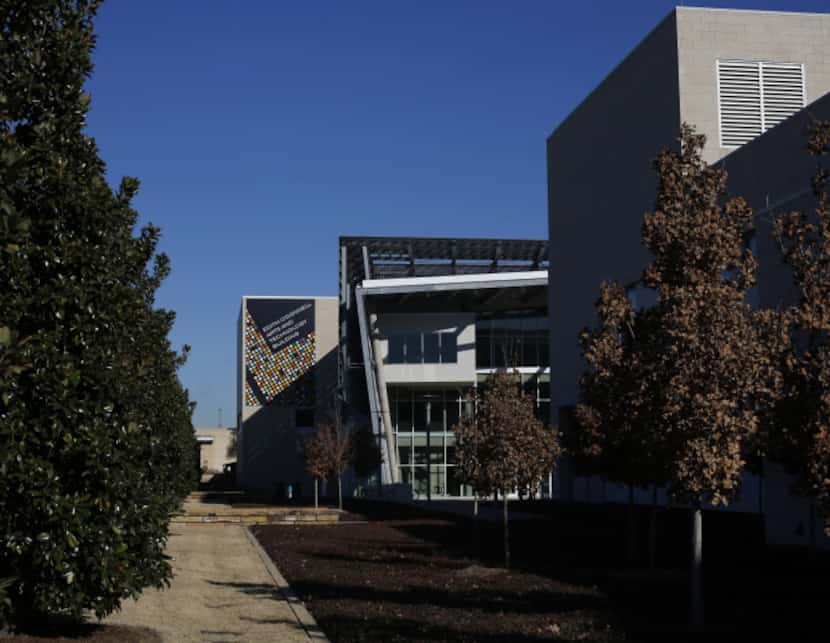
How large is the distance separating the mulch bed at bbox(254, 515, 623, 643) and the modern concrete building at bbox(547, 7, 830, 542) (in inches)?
272

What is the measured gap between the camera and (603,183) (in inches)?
1437

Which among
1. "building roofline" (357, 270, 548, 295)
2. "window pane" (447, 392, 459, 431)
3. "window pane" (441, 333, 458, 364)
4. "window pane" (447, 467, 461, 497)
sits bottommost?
"window pane" (447, 467, 461, 497)

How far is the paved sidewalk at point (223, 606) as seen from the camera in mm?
13070

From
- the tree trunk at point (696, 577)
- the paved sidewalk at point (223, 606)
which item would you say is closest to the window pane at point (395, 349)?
the paved sidewalk at point (223, 606)

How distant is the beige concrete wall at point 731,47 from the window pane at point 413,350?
3638 centimetres

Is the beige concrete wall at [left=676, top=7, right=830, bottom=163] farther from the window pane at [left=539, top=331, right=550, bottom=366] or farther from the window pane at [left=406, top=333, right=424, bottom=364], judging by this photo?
the window pane at [left=539, top=331, right=550, bottom=366]

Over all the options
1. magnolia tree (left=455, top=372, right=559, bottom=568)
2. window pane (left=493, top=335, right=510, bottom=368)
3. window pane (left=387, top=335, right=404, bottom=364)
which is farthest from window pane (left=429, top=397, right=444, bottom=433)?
magnolia tree (left=455, top=372, right=559, bottom=568)

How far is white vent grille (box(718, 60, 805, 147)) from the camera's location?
3048 cm

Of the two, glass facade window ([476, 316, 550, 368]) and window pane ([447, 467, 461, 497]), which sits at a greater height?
glass facade window ([476, 316, 550, 368])

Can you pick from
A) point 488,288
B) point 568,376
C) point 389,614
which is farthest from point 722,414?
point 488,288

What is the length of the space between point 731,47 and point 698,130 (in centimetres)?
310

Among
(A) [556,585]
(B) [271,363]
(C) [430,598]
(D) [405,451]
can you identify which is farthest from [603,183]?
(B) [271,363]

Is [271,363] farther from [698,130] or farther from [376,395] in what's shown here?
[698,130]

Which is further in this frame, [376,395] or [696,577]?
[376,395]
